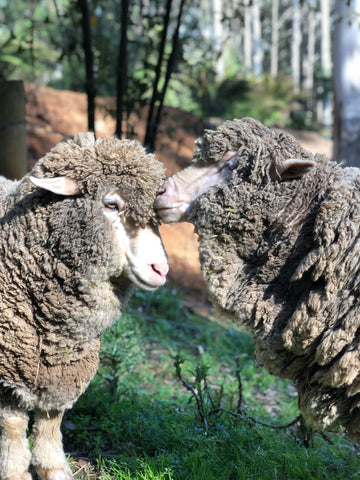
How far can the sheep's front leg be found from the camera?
8.82ft

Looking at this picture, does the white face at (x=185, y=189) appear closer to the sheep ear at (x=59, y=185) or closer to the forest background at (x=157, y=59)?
the sheep ear at (x=59, y=185)

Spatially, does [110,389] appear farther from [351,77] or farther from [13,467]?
[351,77]

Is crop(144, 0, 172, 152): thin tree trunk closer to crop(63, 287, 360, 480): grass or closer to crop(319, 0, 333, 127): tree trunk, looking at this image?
crop(63, 287, 360, 480): grass

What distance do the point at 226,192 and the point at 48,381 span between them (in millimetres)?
1292

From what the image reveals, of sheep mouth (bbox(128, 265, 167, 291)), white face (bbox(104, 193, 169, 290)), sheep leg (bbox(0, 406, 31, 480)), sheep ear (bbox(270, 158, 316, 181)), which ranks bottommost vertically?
sheep leg (bbox(0, 406, 31, 480))

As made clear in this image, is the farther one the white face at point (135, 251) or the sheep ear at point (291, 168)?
the white face at point (135, 251)

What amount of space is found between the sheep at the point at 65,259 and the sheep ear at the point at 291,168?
Result: 588 mm

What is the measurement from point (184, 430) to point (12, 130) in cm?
262

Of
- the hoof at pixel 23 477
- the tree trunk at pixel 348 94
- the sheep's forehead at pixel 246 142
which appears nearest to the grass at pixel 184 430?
the hoof at pixel 23 477

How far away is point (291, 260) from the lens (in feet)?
7.63

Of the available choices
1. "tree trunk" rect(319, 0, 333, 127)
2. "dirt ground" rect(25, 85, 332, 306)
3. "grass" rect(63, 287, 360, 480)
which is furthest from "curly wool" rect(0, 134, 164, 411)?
"tree trunk" rect(319, 0, 333, 127)

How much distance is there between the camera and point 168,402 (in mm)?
3770

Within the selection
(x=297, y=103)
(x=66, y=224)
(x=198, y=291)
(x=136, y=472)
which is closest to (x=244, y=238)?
(x=66, y=224)

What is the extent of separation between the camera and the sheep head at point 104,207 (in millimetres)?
2381
